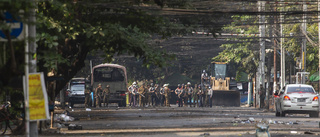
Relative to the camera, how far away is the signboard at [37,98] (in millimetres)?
10062

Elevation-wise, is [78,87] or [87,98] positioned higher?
[78,87]

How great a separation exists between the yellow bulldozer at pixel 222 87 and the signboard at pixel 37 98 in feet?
138

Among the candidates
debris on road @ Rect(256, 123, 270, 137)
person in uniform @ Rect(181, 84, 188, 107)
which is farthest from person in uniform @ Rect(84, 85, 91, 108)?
debris on road @ Rect(256, 123, 270, 137)

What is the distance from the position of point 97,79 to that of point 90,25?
115ft

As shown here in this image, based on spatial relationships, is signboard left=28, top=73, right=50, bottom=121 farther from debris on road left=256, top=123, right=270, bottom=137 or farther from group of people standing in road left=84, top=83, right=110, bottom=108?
group of people standing in road left=84, top=83, right=110, bottom=108

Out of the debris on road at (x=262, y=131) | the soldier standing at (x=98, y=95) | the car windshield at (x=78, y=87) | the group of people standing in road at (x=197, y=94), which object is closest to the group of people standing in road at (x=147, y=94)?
the group of people standing in road at (x=197, y=94)

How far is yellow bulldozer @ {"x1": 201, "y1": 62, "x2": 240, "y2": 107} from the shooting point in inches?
2040

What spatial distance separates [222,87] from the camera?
54031 millimetres

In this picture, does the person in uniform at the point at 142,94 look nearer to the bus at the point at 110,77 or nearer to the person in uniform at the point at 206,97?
the bus at the point at 110,77

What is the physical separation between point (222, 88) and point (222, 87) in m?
0.10

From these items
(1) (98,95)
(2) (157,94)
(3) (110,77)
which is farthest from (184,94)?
(1) (98,95)

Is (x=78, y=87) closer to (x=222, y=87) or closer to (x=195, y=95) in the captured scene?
(x=195, y=95)

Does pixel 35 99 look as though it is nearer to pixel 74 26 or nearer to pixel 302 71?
pixel 74 26

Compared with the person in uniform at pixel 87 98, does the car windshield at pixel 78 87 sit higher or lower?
higher
